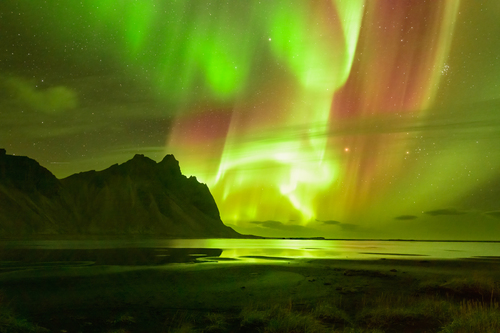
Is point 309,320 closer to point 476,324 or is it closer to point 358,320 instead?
point 358,320

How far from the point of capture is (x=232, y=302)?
66.4 ft

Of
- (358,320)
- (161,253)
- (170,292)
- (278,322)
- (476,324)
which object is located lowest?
(161,253)

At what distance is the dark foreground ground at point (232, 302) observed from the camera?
1470cm

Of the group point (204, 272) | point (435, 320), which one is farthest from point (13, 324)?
point (204, 272)

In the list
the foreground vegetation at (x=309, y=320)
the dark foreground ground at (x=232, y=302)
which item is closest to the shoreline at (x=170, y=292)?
the dark foreground ground at (x=232, y=302)

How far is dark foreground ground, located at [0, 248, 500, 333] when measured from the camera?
48.2 feet

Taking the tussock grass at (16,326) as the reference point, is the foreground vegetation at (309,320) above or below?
above

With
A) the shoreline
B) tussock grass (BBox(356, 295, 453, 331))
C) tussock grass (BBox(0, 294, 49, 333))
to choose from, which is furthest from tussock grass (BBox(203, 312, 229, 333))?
tussock grass (BBox(0, 294, 49, 333))

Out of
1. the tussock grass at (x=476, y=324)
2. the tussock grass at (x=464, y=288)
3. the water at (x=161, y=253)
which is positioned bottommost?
the water at (x=161, y=253)

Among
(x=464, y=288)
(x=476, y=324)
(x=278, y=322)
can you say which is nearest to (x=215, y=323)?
(x=278, y=322)

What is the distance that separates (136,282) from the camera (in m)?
27.0

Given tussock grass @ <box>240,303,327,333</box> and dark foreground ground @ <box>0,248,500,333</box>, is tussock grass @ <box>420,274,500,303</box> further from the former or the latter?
tussock grass @ <box>240,303,327,333</box>

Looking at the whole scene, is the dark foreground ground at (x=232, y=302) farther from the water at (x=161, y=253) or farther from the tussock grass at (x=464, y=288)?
the water at (x=161, y=253)

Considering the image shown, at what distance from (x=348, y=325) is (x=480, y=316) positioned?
4740 mm
